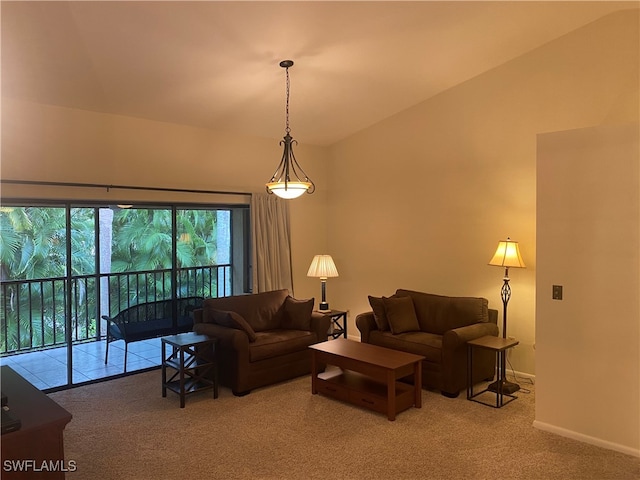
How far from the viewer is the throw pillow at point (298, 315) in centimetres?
531

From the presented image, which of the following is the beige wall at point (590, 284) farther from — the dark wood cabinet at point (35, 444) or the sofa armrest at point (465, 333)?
the dark wood cabinet at point (35, 444)

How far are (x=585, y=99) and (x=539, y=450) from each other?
10.5 ft

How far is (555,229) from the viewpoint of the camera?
365cm

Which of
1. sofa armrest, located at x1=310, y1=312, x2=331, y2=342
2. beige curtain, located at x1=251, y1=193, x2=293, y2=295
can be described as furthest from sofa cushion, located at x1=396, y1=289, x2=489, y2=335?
beige curtain, located at x1=251, y1=193, x2=293, y2=295

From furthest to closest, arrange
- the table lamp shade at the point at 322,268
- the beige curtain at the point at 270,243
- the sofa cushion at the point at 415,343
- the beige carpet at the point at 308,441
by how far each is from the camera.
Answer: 1. the beige curtain at the point at 270,243
2. the table lamp shade at the point at 322,268
3. the sofa cushion at the point at 415,343
4. the beige carpet at the point at 308,441

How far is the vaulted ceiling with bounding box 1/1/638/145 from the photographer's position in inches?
135

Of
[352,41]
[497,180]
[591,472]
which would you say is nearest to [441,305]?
[497,180]

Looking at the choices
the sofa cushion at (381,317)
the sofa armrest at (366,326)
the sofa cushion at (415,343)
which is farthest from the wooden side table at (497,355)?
the sofa armrest at (366,326)

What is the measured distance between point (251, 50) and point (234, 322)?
8.21 feet

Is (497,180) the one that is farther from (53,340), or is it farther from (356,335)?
(53,340)

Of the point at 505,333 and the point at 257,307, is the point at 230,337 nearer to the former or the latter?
the point at 257,307

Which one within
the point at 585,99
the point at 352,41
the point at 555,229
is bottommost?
the point at 555,229

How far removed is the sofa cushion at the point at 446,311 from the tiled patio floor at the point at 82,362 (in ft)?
9.99
